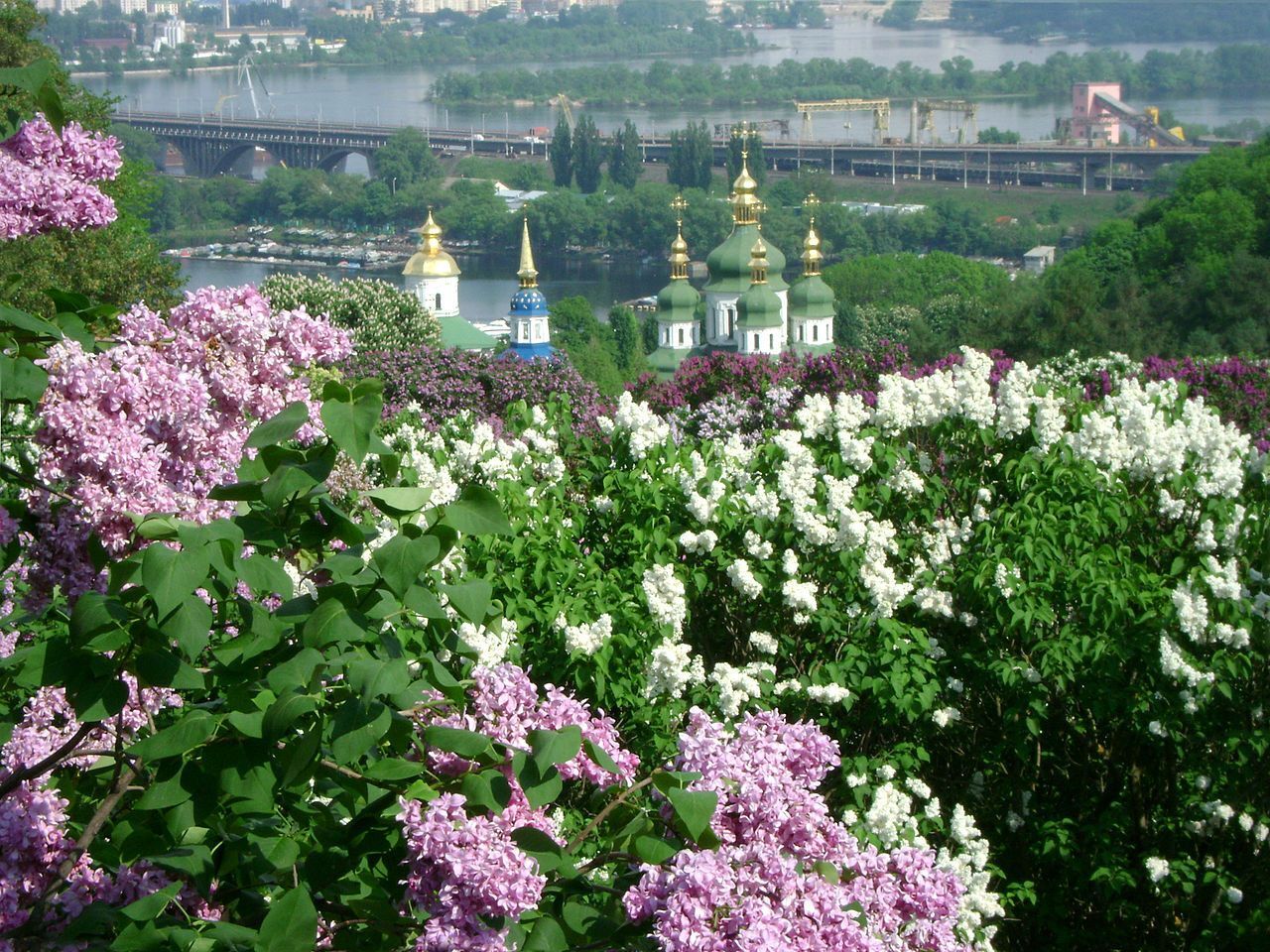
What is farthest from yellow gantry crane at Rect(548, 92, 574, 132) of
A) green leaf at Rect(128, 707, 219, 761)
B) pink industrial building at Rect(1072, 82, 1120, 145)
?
green leaf at Rect(128, 707, 219, 761)

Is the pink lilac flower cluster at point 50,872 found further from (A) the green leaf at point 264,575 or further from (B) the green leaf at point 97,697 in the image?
(A) the green leaf at point 264,575

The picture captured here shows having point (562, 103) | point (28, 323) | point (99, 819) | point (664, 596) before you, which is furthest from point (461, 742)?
point (562, 103)

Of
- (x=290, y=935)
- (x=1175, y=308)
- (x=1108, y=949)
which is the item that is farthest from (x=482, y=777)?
(x=1175, y=308)

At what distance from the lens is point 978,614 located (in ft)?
16.6

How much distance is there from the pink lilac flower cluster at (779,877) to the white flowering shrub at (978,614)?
1.54m

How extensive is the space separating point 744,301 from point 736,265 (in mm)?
1671

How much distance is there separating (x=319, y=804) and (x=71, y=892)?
385 millimetres

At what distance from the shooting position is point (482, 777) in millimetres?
2465

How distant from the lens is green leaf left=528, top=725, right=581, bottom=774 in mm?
2459

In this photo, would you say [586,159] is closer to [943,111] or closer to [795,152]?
[795,152]

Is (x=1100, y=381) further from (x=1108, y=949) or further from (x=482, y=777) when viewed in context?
(x=482, y=777)

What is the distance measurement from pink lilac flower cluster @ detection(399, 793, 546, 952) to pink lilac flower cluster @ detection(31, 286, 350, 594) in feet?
1.96

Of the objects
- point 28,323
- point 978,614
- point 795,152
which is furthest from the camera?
point 795,152

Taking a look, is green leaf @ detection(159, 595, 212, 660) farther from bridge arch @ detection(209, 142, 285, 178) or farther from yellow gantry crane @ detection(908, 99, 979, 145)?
yellow gantry crane @ detection(908, 99, 979, 145)
